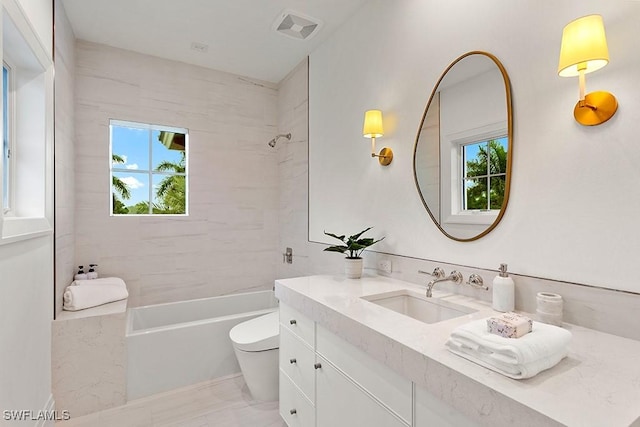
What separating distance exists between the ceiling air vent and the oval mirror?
1253mm

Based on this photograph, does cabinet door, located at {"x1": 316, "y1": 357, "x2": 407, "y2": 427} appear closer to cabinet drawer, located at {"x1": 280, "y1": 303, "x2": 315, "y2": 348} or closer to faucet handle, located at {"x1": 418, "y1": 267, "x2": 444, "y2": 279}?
cabinet drawer, located at {"x1": 280, "y1": 303, "x2": 315, "y2": 348}

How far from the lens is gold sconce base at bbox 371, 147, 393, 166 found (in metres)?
2.00

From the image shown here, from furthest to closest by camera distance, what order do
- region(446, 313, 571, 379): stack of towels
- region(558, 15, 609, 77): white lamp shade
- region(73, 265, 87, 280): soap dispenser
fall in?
region(73, 265, 87, 280): soap dispenser → region(558, 15, 609, 77): white lamp shade → region(446, 313, 571, 379): stack of towels

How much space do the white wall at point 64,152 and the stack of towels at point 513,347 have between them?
8.00 feet

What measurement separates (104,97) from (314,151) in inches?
73.2

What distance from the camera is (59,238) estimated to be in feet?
6.99

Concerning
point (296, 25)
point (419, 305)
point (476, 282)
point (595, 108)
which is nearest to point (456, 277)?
point (476, 282)

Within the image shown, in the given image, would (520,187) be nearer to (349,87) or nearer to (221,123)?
(349,87)

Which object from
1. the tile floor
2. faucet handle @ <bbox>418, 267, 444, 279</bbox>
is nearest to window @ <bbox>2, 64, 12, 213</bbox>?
the tile floor

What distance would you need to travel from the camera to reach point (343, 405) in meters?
1.31

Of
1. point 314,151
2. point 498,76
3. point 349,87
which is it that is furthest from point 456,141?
point 314,151

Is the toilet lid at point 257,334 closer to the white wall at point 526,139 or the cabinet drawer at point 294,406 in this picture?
the cabinet drawer at point 294,406

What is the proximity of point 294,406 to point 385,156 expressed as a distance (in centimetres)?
153

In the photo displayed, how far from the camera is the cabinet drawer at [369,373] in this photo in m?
1.02
